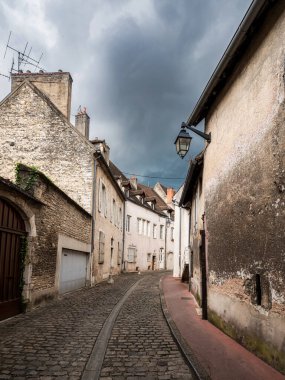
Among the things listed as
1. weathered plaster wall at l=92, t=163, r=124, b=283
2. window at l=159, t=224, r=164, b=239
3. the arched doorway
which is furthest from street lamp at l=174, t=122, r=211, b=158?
window at l=159, t=224, r=164, b=239

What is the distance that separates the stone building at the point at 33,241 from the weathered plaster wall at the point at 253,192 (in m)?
4.42

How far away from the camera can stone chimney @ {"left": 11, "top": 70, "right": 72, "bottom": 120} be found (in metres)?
18.2

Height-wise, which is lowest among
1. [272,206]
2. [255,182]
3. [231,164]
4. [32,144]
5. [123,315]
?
[123,315]

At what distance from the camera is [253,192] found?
5426 millimetres

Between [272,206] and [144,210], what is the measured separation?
2761 centimetres

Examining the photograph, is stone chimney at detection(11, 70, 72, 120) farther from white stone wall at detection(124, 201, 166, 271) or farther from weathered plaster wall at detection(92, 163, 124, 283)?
white stone wall at detection(124, 201, 166, 271)

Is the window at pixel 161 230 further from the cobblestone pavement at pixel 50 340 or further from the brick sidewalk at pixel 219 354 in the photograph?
the brick sidewalk at pixel 219 354

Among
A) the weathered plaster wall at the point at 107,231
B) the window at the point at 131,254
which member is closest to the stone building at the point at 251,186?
the weathered plaster wall at the point at 107,231

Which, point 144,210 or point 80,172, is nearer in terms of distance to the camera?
point 80,172

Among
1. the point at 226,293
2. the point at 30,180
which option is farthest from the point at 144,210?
the point at 226,293

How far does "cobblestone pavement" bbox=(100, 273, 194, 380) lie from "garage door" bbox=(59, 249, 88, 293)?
4048 mm

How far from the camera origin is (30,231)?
902cm

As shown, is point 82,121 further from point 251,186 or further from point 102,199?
point 251,186

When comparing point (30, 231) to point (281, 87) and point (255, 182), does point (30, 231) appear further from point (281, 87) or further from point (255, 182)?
point (281, 87)
